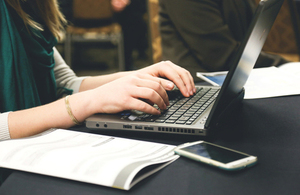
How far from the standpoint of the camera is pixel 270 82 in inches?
32.1

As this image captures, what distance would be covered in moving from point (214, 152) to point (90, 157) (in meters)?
0.17

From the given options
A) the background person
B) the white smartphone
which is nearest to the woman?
the white smartphone

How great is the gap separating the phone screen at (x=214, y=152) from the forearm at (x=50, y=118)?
0.24 metres

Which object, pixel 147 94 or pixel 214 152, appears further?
pixel 147 94

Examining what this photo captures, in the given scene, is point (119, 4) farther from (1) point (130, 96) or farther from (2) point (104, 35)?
(1) point (130, 96)

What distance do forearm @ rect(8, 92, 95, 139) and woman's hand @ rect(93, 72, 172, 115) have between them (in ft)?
0.10

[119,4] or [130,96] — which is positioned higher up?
[119,4]

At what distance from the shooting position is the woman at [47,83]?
0.54 m

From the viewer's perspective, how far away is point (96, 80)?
0.91 m

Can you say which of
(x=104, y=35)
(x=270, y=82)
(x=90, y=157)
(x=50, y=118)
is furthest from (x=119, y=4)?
(x=90, y=157)

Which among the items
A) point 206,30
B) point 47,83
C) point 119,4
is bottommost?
point 47,83

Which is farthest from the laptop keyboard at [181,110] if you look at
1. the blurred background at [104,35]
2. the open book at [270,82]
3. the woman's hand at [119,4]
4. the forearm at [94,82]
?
the woman's hand at [119,4]

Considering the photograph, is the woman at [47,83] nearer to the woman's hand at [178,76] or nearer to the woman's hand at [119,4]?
the woman's hand at [178,76]

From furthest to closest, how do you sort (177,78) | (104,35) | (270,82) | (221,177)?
(104,35), (270,82), (177,78), (221,177)
